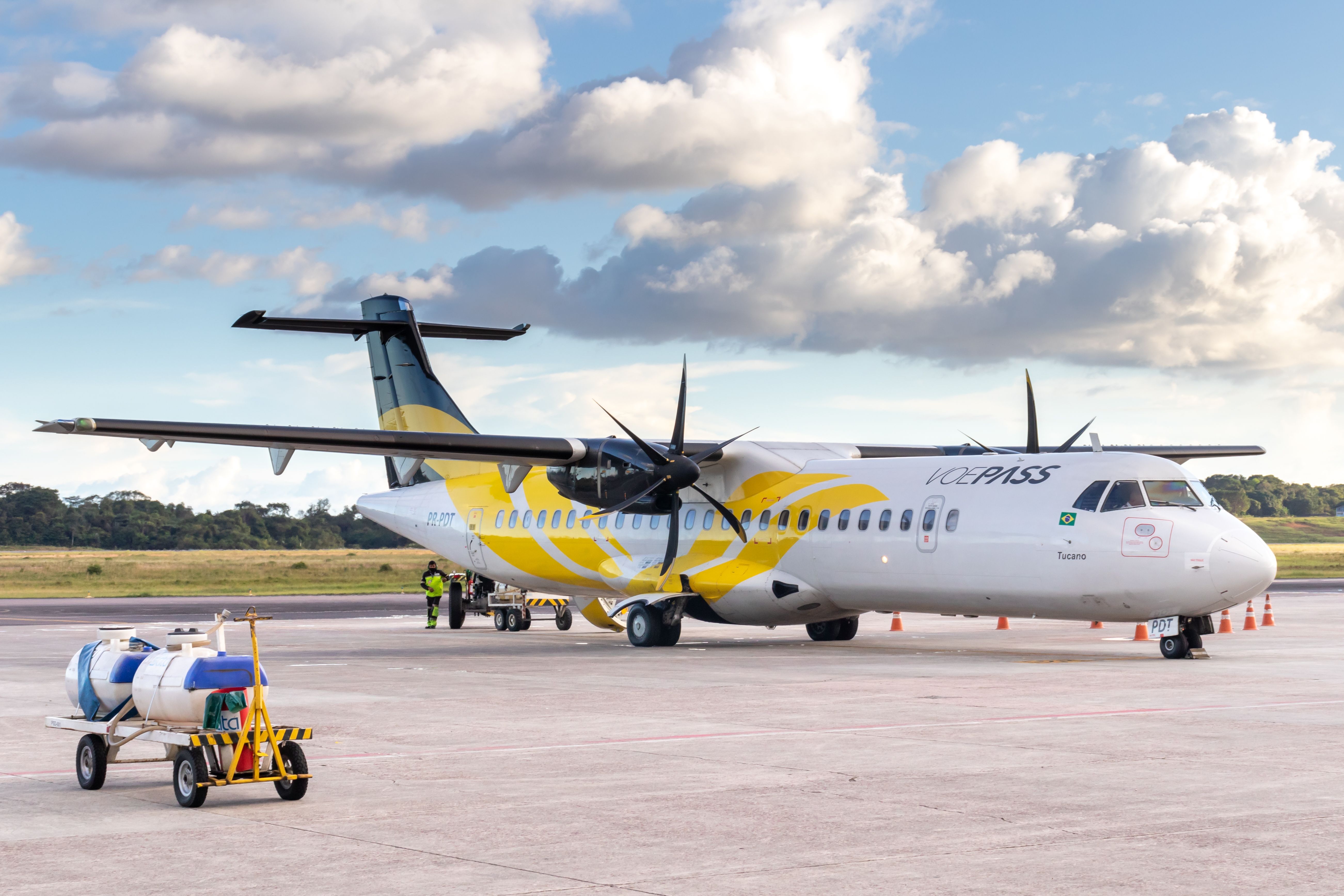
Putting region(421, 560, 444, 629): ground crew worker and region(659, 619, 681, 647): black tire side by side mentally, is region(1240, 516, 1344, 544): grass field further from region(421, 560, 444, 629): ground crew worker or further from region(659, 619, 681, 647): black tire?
region(659, 619, 681, 647): black tire

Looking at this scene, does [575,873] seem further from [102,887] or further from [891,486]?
[891,486]

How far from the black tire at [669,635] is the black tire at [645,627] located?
0.11 ft

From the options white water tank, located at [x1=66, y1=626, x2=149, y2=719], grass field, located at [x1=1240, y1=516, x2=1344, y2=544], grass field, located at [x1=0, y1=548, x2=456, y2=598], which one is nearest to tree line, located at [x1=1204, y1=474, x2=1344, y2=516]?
grass field, located at [x1=1240, y1=516, x2=1344, y2=544]

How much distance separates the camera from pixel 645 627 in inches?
912

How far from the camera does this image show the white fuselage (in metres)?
→ 17.7

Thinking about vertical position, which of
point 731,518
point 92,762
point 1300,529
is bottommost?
point 92,762

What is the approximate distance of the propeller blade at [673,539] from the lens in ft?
75.8

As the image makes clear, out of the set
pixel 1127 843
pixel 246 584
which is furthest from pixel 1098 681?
pixel 246 584

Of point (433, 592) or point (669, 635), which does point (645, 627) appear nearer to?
point (669, 635)

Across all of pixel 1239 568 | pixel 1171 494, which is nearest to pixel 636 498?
pixel 1171 494

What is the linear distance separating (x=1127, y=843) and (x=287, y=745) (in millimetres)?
5027

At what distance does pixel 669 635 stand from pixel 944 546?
562 cm

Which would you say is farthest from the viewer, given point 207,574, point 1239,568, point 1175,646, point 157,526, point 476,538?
point 157,526

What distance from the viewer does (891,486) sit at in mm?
20906
